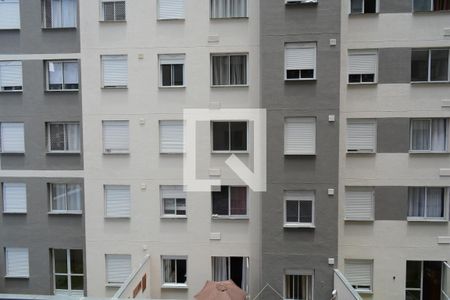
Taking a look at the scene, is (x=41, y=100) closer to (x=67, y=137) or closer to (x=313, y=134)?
(x=67, y=137)

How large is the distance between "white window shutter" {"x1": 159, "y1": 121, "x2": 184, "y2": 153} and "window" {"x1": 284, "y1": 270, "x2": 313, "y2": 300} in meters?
5.42

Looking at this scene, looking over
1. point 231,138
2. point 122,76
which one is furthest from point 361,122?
point 122,76

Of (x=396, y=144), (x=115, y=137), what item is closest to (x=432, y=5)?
(x=396, y=144)

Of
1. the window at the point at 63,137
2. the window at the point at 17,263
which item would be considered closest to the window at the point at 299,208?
the window at the point at 63,137

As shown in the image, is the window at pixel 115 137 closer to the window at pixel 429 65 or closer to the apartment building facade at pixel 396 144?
the apartment building facade at pixel 396 144

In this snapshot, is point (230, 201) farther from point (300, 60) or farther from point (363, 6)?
point (363, 6)

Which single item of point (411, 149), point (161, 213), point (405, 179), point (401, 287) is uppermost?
point (411, 149)

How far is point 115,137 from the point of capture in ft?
33.4

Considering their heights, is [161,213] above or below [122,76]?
below

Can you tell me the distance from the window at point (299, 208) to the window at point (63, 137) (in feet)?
24.3

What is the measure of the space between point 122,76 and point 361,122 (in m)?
8.03

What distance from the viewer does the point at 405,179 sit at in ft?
31.7

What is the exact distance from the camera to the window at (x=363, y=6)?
966 centimetres

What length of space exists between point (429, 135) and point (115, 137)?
33.9ft
